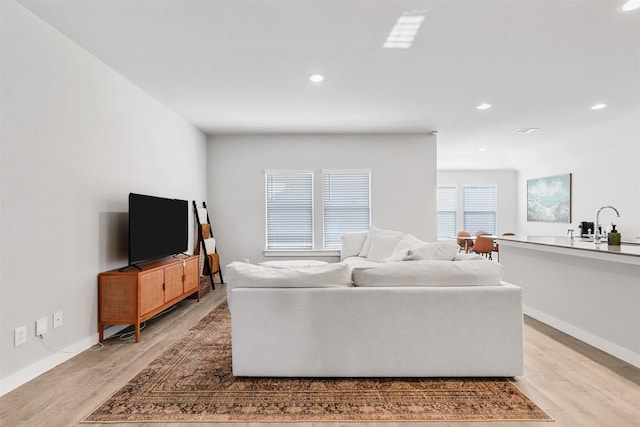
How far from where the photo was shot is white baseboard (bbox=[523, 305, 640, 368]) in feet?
9.45

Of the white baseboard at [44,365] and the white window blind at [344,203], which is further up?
the white window blind at [344,203]

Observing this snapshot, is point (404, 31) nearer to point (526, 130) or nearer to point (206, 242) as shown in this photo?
point (206, 242)

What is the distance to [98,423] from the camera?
6.78 feet

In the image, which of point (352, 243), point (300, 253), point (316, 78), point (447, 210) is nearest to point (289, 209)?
point (300, 253)

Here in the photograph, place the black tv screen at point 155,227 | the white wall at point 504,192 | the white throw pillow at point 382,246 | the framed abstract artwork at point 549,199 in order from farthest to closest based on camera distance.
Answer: the white wall at point 504,192 < the framed abstract artwork at point 549,199 < the white throw pillow at point 382,246 < the black tv screen at point 155,227

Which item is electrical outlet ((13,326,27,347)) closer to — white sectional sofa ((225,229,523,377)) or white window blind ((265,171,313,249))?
white sectional sofa ((225,229,523,377))

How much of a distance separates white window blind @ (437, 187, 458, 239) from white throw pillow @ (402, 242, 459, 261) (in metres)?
7.32

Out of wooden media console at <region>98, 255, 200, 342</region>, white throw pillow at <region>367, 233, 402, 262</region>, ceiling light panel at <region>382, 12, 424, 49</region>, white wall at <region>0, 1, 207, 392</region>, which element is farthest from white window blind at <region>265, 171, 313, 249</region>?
ceiling light panel at <region>382, 12, 424, 49</region>

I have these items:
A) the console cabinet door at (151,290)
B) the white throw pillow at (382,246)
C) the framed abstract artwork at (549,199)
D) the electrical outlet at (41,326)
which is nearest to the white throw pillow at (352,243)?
the white throw pillow at (382,246)

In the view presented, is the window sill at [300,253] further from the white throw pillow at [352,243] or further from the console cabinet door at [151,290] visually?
the console cabinet door at [151,290]

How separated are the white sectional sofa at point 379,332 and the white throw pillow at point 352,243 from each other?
3.45 m

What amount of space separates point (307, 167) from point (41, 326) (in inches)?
176

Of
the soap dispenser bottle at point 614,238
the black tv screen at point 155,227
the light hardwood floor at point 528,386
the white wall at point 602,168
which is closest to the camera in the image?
the light hardwood floor at point 528,386

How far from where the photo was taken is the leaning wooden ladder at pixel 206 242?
5797mm
